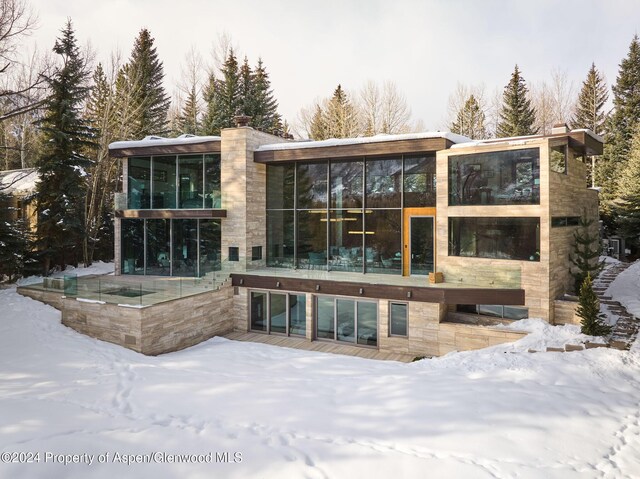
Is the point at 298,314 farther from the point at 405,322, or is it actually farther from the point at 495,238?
the point at 495,238

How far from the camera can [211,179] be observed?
55.0 ft

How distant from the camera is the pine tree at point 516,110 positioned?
104 feet

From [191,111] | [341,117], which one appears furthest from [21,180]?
[341,117]

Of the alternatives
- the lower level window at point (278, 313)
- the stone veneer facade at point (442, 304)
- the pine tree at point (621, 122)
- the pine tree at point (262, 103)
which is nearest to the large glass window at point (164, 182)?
the stone veneer facade at point (442, 304)

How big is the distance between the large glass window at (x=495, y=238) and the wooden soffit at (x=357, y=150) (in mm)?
2591

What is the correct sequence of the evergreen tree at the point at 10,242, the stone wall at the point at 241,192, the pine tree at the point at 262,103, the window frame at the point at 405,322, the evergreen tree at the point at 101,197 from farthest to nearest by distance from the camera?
the pine tree at the point at 262,103 < the evergreen tree at the point at 101,197 < the stone wall at the point at 241,192 < the evergreen tree at the point at 10,242 < the window frame at the point at 405,322

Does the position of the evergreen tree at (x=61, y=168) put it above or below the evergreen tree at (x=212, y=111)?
below

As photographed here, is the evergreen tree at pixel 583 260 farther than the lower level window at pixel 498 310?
Yes

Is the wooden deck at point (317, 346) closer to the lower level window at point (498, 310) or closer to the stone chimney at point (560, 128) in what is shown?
the lower level window at point (498, 310)

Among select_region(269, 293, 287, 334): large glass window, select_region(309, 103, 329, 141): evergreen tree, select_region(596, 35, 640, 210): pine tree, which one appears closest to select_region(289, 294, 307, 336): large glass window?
select_region(269, 293, 287, 334): large glass window

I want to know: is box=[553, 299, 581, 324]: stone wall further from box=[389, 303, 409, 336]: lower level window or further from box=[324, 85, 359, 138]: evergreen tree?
box=[324, 85, 359, 138]: evergreen tree

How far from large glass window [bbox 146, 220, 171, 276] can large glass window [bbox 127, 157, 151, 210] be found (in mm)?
888

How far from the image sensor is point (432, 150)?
44.7ft

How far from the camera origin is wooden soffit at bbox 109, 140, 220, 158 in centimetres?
1641
